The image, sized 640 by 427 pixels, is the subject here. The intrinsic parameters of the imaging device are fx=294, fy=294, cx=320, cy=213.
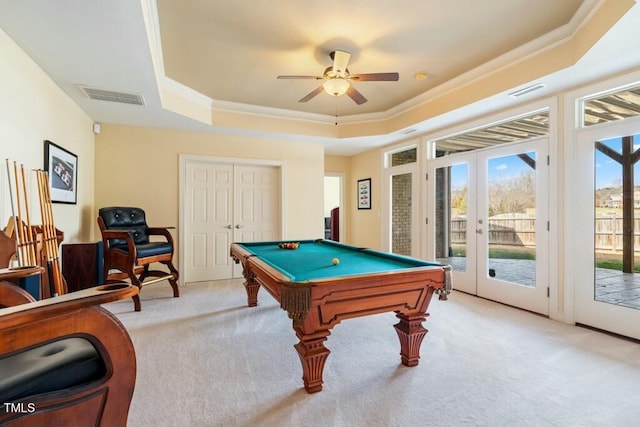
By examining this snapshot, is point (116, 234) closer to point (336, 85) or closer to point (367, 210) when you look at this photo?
point (336, 85)

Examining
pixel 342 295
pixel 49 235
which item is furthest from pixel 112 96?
pixel 342 295

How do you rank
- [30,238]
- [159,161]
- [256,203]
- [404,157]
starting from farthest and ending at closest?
1. [404,157]
2. [256,203]
3. [159,161]
4. [30,238]

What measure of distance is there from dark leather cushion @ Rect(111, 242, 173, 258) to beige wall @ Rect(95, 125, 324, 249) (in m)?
0.88

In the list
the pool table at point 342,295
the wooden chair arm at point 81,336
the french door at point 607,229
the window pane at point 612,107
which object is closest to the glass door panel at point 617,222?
the french door at point 607,229

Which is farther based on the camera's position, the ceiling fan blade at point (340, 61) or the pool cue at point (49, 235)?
the ceiling fan blade at point (340, 61)

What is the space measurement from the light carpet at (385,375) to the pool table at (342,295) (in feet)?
0.74

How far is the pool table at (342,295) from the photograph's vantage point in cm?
165

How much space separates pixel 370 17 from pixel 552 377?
292 centimetres

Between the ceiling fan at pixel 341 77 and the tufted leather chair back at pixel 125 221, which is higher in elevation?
the ceiling fan at pixel 341 77

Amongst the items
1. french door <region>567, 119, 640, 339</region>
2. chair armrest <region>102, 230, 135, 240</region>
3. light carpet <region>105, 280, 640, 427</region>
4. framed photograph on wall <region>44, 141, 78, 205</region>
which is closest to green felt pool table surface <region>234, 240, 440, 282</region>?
light carpet <region>105, 280, 640, 427</region>

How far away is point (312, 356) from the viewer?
1.77 meters

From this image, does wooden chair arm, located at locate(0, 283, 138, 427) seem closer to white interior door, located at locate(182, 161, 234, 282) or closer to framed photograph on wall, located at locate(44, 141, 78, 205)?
framed photograph on wall, located at locate(44, 141, 78, 205)

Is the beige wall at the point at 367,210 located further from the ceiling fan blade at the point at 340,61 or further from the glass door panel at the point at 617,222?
the glass door panel at the point at 617,222

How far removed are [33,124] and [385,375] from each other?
3447 mm
